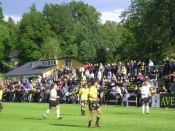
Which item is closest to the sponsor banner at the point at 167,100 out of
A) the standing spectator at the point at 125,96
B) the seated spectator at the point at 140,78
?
the standing spectator at the point at 125,96

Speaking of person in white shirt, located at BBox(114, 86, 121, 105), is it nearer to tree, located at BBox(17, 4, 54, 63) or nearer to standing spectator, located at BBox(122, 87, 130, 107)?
standing spectator, located at BBox(122, 87, 130, 107)

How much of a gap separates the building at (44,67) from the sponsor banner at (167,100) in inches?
1980

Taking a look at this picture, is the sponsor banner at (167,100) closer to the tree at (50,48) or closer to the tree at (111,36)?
the tree at (111,36)

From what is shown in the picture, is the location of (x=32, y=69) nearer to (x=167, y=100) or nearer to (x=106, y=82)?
(x=106, y=82)

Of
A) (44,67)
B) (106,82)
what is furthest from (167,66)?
(44,67)

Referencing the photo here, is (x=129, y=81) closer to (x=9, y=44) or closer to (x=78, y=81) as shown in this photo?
(x=78, y=81)

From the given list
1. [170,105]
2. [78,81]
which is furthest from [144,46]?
[170,105]

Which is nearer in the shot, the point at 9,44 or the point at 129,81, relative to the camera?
the point at 129,81

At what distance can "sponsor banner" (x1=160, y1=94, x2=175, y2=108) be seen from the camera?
33.4m

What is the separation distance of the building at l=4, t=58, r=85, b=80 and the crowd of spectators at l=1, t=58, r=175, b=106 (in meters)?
27.4

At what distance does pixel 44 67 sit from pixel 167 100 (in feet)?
188

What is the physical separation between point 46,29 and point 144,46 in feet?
120

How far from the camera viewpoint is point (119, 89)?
131ft

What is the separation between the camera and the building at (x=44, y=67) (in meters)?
85.5
